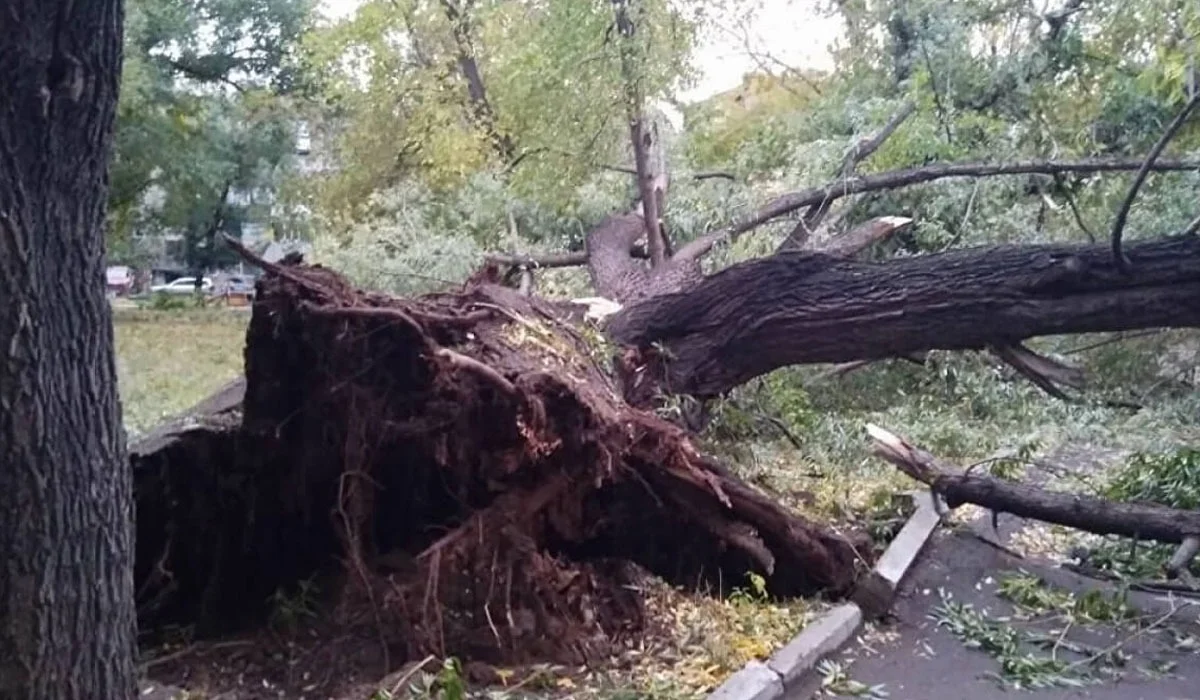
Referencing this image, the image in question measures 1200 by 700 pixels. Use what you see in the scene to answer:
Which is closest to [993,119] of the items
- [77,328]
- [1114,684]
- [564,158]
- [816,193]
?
[816,193]

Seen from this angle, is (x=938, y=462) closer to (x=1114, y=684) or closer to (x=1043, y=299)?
(x=1043, y=299)

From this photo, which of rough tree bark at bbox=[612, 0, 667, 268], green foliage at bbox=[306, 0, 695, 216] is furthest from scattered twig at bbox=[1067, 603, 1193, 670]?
green foliage at bbox=[306, 0, 695, 216]

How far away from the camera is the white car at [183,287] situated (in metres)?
5.13

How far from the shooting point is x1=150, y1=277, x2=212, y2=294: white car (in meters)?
5.13

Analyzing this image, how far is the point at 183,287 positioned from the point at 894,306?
3215 mm

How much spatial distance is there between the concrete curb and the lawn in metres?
2.28

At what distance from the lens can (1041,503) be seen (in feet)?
18.5

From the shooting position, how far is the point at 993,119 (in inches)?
320

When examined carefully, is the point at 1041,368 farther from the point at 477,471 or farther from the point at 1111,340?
the point at 477,471

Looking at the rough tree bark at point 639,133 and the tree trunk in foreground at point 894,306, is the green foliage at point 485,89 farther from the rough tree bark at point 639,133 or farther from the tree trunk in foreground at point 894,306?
the tree trunk in foreground at point 894,306

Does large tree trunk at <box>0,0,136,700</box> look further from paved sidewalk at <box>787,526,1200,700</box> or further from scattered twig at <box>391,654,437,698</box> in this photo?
paved sidewalk at <box>787,526,1200,700</box>

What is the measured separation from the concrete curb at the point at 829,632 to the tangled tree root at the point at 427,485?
0.36 metres

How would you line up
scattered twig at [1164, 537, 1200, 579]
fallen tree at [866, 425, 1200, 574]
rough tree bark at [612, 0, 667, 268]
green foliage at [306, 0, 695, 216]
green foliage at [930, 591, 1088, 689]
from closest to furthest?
green foliage at [930, 591, 1088, 689] → scattered twig at [1164, 537, 1200, 579] → fallen tree at [866, 425, 1200, 574] → rough tree bark at [612, 0, 667, 268] → green foliage at [306, 0, 695, 216]

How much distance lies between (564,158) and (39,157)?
16.9 ft
